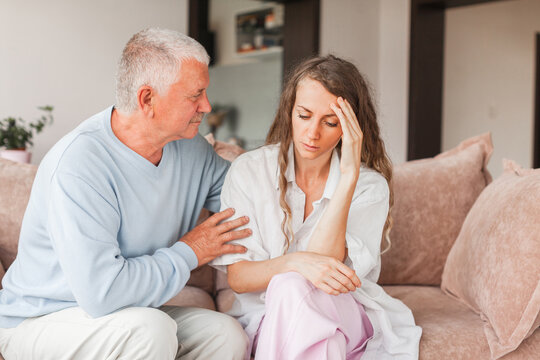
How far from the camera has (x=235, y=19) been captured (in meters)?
5.93

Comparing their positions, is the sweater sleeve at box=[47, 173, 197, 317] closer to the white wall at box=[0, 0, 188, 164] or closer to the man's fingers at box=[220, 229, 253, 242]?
the man's fingers at box=[220, 229, 253, 242]

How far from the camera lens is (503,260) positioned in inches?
69.8

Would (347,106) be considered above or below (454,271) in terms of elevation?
above

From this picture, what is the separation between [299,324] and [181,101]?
0.64 meters

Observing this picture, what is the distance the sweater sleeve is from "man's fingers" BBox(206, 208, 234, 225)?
0.21m

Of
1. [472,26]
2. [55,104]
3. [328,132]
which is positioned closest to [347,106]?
[328,132]

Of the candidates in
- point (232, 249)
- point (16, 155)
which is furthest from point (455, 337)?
point (16, 155)

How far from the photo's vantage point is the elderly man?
142 cm

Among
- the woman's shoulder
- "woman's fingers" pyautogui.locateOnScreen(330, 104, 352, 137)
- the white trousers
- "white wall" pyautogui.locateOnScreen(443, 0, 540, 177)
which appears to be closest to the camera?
the white trousers

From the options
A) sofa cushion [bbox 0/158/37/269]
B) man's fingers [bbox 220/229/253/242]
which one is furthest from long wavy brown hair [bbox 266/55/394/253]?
sofa cushion [bbox 0/158/37/269]

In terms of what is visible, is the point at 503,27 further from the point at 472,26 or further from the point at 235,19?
the point at 235,19

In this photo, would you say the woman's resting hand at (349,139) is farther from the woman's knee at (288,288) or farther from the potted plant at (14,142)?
the potted plant at (14,142)

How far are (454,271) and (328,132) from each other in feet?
2.50

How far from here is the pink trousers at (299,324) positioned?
4.66 ft
